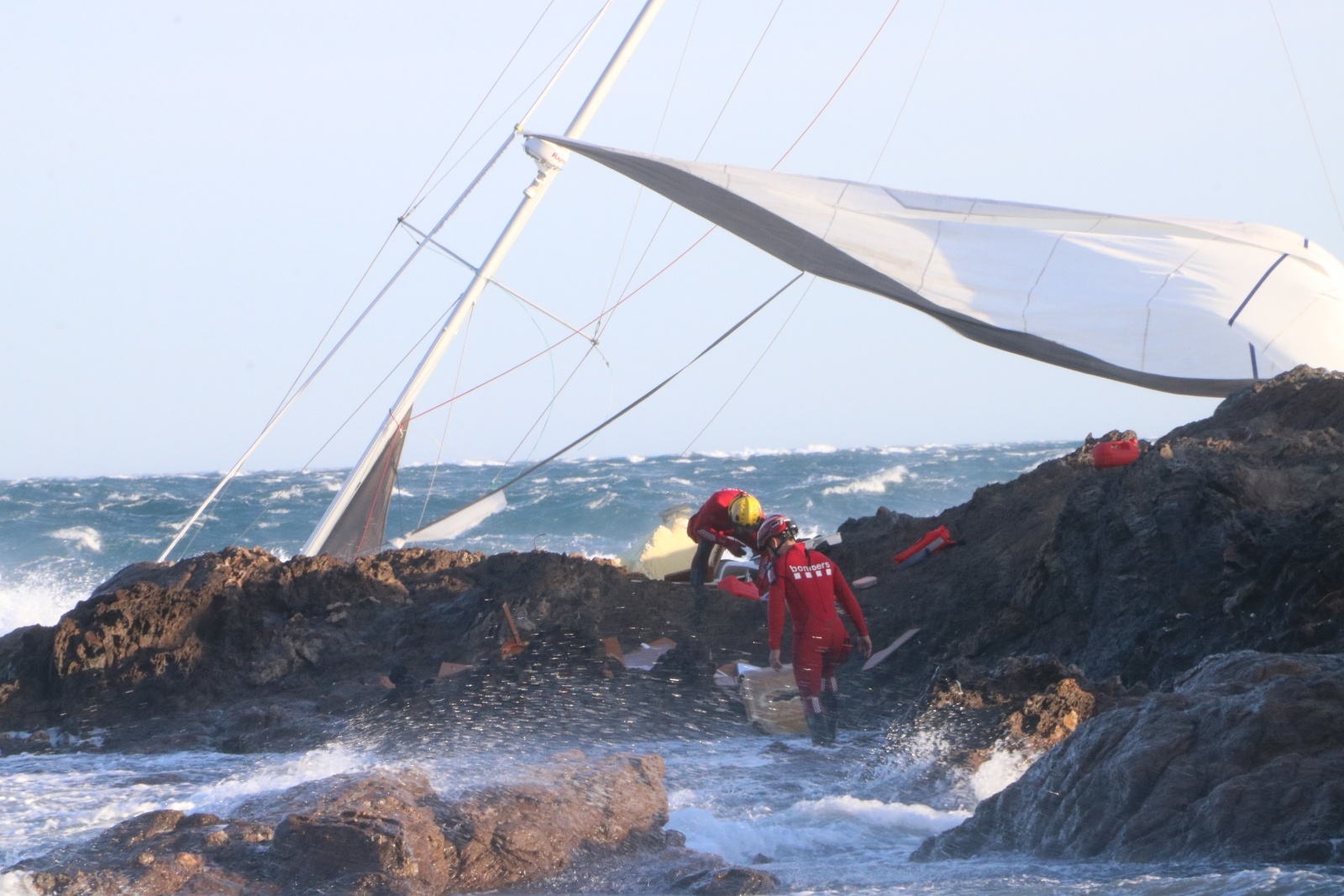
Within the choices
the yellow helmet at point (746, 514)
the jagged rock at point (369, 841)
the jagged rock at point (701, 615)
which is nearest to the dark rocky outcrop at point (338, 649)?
the jagged rock at point (701, 615)

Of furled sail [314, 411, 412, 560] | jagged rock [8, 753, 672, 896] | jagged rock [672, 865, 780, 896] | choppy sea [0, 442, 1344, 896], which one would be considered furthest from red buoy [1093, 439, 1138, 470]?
furled sail [314, 411, 412, 560]

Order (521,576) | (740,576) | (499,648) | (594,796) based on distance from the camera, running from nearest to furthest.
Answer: (594,796) < (499,648) < (521,576) < (740,576)

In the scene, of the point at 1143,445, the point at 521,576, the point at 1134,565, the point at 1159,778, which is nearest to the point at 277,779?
the point at 521,576

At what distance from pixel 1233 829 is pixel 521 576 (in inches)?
248

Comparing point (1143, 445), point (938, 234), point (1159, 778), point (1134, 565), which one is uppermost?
point (938, 234)

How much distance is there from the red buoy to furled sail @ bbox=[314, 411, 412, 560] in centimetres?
656

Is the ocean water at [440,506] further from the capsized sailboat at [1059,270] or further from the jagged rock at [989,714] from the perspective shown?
the jagged rock at [989,714]

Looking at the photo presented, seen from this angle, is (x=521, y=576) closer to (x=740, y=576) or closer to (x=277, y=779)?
(x=740, y=576)

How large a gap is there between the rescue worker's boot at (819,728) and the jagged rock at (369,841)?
1800 mm

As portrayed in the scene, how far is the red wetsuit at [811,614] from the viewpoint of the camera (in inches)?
286

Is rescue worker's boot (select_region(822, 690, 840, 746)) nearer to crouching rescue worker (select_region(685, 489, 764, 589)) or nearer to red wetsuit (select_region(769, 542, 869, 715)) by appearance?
red wetsuit (select_region(769, 542, 869, 715))

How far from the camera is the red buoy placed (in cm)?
926

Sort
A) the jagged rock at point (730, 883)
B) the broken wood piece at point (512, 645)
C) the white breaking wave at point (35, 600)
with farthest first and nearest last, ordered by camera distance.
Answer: the white breaking wave at point (35, 600), the broken wood piece at point (512, 645), the jagged rock at point (730, 883)

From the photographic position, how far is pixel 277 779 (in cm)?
689
